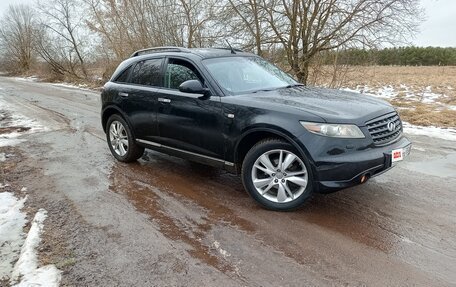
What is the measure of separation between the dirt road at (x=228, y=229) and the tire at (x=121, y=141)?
0.83 feet

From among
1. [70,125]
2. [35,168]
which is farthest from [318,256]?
[70,125]

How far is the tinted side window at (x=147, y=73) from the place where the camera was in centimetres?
560

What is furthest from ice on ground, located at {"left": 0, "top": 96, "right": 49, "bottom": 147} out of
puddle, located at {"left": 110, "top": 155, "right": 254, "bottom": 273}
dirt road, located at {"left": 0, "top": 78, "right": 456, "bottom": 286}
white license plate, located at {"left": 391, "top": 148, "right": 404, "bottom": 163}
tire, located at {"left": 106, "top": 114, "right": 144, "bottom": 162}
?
white license plate, located at {"left": 391, "top": 148, "right": 404, "bottom": 163}

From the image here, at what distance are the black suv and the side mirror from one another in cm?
1

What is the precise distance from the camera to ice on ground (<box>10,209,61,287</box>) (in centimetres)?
301

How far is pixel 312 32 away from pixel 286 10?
3.69 feet

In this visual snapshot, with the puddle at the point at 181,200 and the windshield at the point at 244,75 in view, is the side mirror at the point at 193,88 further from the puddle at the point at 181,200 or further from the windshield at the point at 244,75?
the puddle at the point at 181,200

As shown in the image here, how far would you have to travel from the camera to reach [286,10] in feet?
41.7

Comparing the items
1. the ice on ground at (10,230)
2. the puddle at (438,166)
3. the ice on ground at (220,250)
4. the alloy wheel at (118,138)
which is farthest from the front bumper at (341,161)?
the alloy wheel at (118,138)

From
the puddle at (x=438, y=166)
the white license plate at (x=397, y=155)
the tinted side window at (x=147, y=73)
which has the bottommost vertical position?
the puddle at (x=438, y=166)

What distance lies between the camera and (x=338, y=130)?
12.6 ft

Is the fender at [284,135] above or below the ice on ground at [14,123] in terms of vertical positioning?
above

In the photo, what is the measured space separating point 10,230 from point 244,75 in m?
3.24

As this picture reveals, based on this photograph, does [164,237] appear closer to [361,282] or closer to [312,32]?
[361,282]
